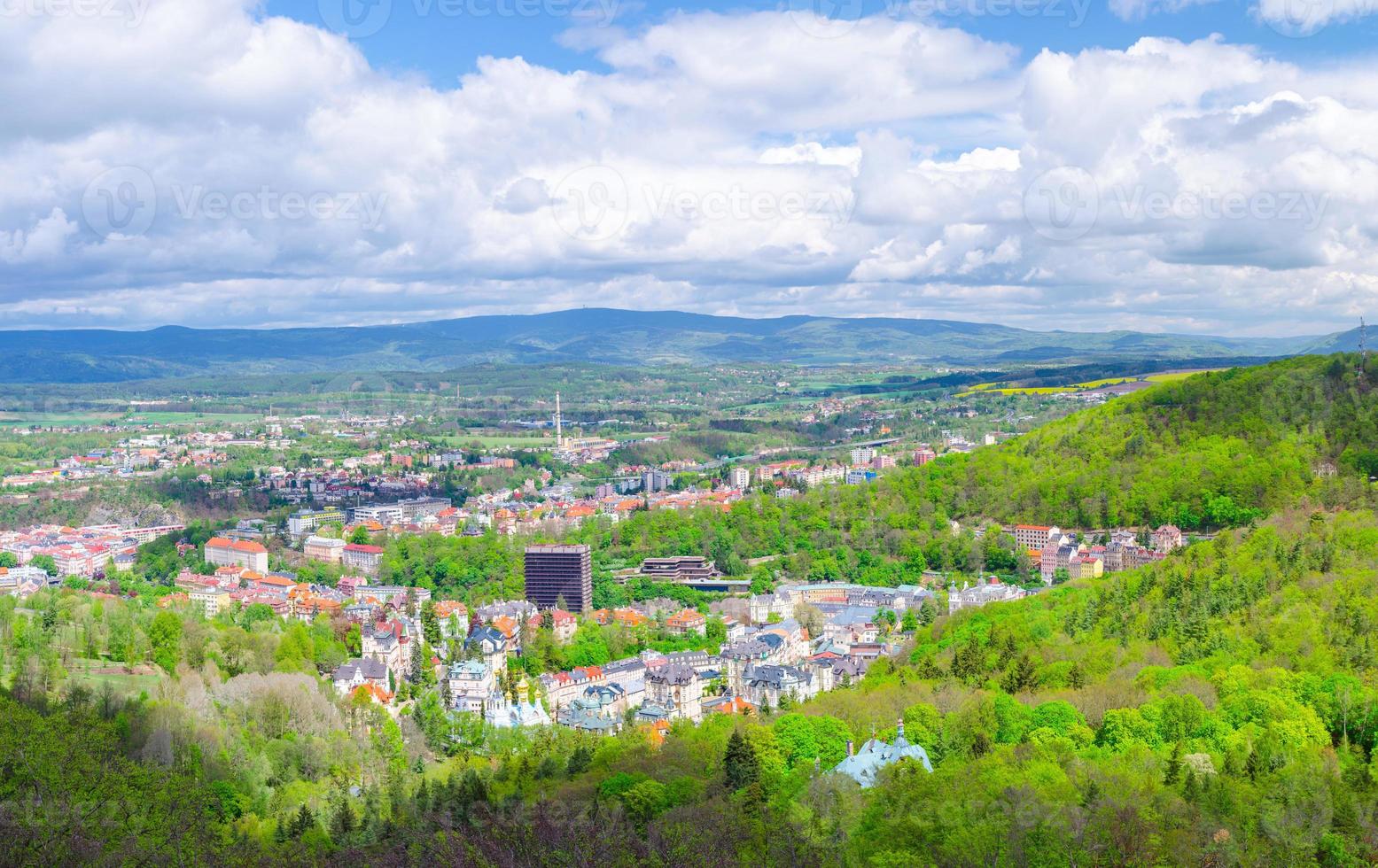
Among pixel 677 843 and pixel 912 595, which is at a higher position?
pixel 677 843

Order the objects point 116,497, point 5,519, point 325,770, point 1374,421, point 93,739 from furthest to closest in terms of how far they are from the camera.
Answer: point 116,497, point 5,519, point 1374,421, point 325,770, point 93,739

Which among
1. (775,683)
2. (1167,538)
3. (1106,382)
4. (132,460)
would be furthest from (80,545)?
(1106,382)

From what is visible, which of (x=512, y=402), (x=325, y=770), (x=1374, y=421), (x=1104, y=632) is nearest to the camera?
(x=325, y=770)

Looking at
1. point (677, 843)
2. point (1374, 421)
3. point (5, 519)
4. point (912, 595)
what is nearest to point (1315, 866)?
point (677, 843)

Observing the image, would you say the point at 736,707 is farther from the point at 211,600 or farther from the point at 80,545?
the point at 80,545

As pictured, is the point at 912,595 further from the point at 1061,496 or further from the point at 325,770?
the point at 325,770

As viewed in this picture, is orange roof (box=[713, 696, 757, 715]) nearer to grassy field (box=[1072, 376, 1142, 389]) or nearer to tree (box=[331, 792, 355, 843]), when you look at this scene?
tree (box=[331, 792, 355, 843])

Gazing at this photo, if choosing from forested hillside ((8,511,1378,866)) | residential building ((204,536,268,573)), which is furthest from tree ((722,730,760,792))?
residential building ((204,536,268,573))

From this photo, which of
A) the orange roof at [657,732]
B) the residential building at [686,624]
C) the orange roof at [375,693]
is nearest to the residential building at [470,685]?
the orange roof at [375,693]

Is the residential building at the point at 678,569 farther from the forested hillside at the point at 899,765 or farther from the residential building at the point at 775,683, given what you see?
the forested hillside at the point at 899,765
